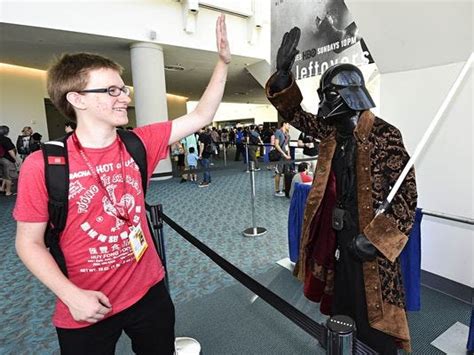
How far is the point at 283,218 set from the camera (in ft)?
17.4

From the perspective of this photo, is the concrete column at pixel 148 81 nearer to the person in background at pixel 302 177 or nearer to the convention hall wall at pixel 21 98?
the convention hall wall at pixel 21 98

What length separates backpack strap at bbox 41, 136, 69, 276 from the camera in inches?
38.7

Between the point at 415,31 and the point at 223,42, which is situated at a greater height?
the point at 415,31

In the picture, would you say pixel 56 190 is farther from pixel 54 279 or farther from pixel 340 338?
pixel 340 338

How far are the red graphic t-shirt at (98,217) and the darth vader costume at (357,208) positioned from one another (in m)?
0.90

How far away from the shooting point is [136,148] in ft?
3.98

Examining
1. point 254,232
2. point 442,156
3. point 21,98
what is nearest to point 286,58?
point 442,156

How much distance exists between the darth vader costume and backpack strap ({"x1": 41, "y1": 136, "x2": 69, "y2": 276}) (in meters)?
1.10

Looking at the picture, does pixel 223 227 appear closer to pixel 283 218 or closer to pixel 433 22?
pixel 283 218

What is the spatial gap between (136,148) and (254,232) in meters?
3.48

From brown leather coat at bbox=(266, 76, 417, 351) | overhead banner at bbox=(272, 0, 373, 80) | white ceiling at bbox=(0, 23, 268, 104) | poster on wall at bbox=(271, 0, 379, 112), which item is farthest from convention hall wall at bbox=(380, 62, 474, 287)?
white ceiling at bbox=(0, 23, 268, 104)

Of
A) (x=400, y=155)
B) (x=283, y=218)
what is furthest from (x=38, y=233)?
(x=283, y=218)

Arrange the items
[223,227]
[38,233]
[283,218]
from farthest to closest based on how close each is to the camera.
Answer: [283,218] < [223,227] < [38,233]

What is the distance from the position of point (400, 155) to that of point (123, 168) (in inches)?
45.8
